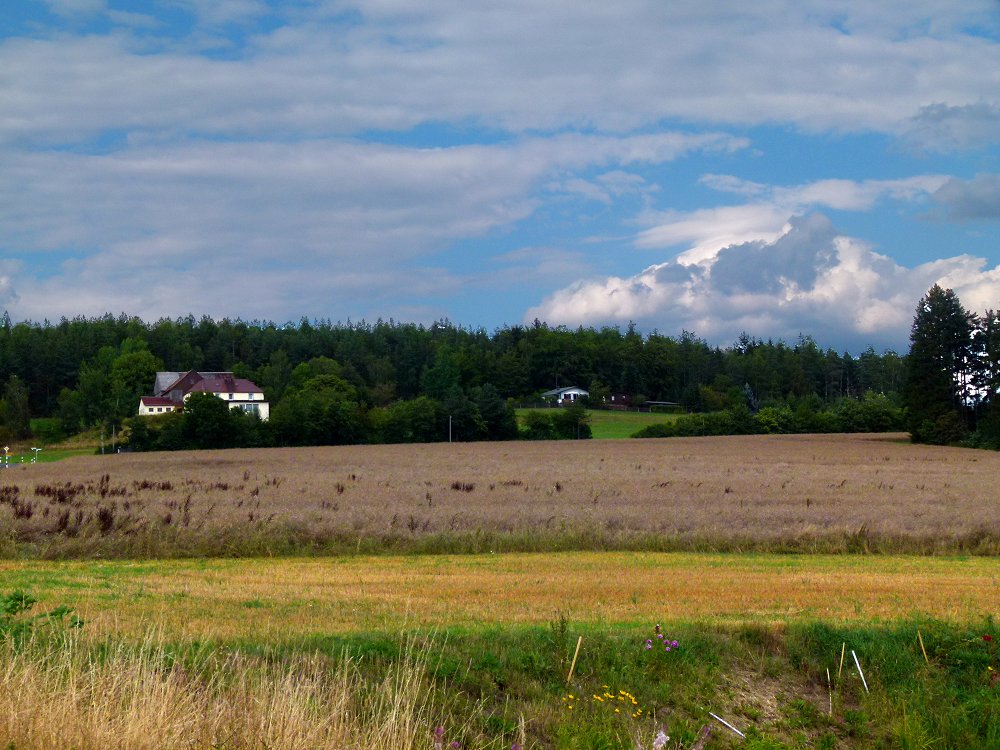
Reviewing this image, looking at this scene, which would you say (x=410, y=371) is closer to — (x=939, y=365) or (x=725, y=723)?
(x=939, y=365)

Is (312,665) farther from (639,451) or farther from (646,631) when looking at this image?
(639,451)

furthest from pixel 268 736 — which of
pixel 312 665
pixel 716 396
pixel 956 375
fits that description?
pixel 716 396

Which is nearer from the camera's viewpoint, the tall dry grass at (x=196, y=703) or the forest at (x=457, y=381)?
the tall dry grass at (x=196, y=703)

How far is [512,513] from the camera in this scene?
28.6 metres

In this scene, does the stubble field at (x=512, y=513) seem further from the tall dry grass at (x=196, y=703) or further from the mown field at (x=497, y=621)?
the tall dry grass at (x=196, y=703)

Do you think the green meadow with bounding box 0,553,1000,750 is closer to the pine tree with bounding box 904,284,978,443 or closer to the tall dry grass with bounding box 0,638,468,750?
the tall dry grass with bounding box 0,638,468,750

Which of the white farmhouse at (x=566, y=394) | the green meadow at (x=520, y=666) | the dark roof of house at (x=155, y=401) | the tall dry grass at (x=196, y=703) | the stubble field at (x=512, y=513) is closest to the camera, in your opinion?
the tall dry grass at (x=196, y=703)

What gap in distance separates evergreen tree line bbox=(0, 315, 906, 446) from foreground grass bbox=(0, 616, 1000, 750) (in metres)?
90.3

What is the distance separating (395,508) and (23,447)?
314ft

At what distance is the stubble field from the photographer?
2483cm

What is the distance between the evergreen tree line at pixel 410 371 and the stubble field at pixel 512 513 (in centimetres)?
5384

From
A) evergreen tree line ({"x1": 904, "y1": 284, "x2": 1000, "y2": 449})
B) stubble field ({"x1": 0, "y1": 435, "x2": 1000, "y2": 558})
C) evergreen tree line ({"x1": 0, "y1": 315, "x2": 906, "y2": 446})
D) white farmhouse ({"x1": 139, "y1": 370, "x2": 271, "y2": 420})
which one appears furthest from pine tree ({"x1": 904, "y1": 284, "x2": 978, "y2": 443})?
white farmhouse ({"x1": 139, "y1": 370, "x2": 271, "y2": 420})

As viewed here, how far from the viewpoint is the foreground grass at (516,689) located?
25.3 ft

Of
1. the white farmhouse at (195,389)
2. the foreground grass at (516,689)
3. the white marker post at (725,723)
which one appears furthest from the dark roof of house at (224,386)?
the white marker post at (725,723)
